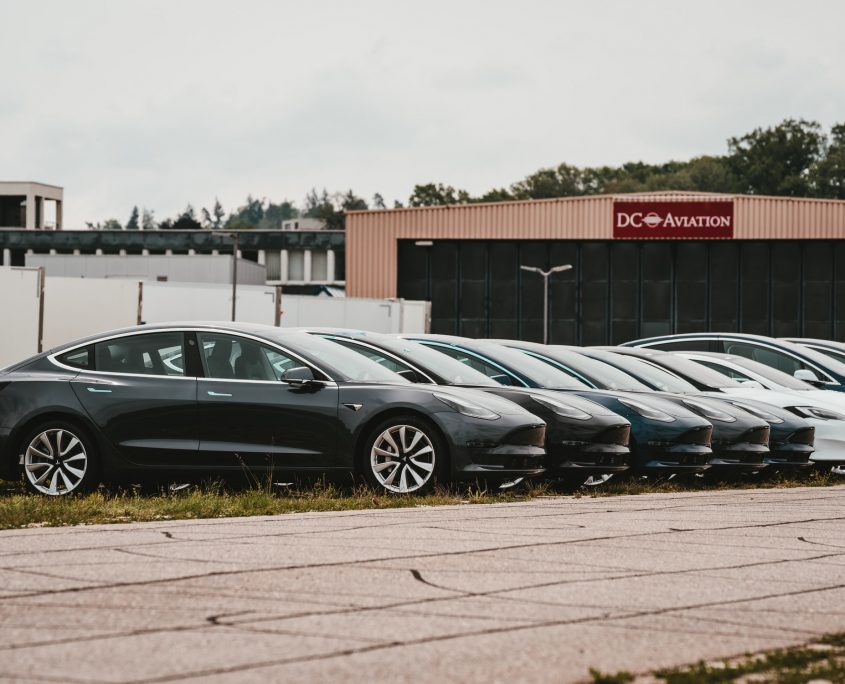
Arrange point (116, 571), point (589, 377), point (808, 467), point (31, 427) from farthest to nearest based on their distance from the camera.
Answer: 1. point (808, 467)
2. point (589, 377)
3. point (31, 427)
4. point (116, 571)

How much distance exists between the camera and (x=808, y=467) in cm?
1616

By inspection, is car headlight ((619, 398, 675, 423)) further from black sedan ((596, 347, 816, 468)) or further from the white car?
the white car

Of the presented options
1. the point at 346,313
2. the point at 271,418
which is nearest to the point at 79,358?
the point at 271,418

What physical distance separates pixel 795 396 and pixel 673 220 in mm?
43714

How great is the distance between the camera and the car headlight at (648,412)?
43.7 ft

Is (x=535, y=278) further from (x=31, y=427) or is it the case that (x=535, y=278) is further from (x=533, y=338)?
(x=31, y=427)

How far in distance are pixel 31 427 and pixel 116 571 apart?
4.93 meters

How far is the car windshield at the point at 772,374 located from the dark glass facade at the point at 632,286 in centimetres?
4312

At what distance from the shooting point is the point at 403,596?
245 inches

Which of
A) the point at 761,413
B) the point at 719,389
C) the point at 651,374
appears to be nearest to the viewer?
the point at 761,413

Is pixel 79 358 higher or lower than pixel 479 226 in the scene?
lower

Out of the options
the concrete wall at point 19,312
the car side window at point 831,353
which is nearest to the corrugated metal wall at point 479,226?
the concrete wall at point 19,312

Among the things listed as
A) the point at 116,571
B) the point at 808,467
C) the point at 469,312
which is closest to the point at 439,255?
the point at 469,312

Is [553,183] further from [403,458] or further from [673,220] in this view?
[403,458]
